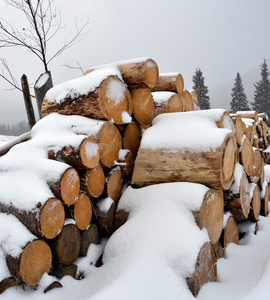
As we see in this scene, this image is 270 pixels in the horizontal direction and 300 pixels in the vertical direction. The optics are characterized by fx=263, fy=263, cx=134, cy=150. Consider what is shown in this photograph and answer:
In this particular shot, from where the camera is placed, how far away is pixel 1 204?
204 cm

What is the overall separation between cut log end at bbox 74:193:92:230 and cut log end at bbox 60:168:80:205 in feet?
0.35

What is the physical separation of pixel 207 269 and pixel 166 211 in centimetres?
57

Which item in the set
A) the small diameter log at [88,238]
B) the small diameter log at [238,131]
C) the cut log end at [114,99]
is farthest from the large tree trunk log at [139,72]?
the small diameter log at [88,238]

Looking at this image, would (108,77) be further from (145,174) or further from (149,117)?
(145,174)

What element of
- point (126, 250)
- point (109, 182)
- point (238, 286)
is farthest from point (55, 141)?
point (238, 286)

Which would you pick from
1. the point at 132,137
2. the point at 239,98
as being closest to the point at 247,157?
the point at 132,137

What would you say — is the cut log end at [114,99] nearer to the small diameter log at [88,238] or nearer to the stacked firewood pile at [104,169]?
the stacked firewood pile at [104,169]

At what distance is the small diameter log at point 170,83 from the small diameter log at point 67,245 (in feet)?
8.12

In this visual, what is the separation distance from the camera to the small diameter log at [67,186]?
2068 mm

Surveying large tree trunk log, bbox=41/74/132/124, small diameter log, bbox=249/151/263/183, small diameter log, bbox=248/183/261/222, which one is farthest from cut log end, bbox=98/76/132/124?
small diameter log, bbox=249/151/263/183

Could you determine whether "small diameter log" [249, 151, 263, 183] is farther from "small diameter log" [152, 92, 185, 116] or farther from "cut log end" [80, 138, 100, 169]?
"cut log end" [80, 138, 100, 169]

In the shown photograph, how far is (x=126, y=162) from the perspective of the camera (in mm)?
2910

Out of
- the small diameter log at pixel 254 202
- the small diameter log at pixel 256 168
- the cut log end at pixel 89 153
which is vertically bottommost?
the small diameter log at pixel 254 202

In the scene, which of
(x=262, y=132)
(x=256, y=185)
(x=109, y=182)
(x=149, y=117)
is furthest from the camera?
(x=262, y=132)
